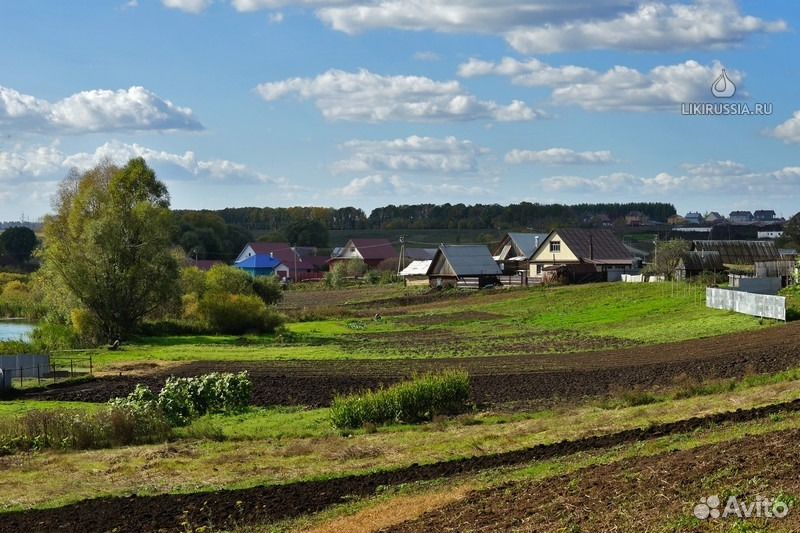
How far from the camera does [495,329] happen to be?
66.9 m

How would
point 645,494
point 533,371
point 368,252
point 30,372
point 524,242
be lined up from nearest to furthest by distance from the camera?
point 645,494, point 533,371, point 30,372, point 524,242, point 368,252

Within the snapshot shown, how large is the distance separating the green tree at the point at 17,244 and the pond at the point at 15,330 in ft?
266

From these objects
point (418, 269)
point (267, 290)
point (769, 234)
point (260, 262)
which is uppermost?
point (769, 234)

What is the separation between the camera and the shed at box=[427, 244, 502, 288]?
352 ft

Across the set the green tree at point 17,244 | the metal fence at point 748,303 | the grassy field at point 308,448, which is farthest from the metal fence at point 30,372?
the green tree at point 17,244

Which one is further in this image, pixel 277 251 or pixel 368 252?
pixel 368 252

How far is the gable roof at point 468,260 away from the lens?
4254 inches

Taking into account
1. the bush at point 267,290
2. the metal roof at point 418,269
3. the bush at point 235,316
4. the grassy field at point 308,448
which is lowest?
the grassy field at point 308,448

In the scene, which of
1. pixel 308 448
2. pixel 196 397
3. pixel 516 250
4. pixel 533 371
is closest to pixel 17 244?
pixel 516 250

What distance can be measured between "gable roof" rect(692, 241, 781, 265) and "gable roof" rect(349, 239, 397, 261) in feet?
243

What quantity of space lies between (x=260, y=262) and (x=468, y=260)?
4946cm

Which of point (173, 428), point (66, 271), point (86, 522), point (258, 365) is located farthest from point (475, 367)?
point (66, 271)

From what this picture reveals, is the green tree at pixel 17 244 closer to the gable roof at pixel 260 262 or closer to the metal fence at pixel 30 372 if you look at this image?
the gable roof at pixel 260 262

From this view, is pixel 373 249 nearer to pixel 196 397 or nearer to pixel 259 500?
pixel 196 397
